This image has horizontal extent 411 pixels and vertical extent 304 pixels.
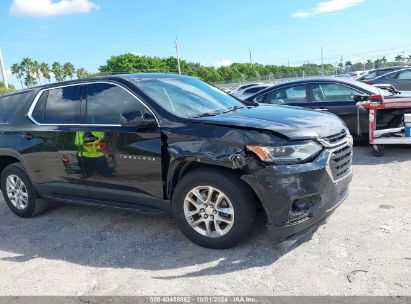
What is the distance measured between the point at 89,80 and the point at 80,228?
1.85 m

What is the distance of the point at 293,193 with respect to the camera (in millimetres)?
3545

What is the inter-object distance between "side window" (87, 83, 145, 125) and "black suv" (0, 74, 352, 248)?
1 cm

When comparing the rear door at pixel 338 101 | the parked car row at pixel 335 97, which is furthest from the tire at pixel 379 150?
the rear door at pixel 338 101

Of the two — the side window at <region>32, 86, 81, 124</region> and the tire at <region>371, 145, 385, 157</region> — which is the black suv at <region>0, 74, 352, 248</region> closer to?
the side window at <region>32, 86, 81, 124</region>

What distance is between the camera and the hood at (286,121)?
12.1 ft

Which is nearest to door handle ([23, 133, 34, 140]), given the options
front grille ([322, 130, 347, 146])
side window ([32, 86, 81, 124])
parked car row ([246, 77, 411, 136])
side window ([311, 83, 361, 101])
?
side window ([32, 86, 81, 124])

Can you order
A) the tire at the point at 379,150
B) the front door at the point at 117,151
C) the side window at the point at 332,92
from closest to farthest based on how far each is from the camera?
the front door at the point at 117,151 → the tire at the point at 379,150 → the side window at the point at 332,92

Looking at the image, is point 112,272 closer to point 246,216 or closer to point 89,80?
point 246,216

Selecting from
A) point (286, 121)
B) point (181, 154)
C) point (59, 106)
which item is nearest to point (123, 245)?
point (181, 154)

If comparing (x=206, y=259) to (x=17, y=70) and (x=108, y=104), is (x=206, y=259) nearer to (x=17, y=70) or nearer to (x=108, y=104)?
(x=108, y=104)

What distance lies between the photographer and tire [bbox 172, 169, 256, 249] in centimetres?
373

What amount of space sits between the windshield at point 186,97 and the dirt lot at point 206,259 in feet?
4.62

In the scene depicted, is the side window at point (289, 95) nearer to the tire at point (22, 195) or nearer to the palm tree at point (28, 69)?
the tire at point (22, 195)

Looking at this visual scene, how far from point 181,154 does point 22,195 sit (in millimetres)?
2911
